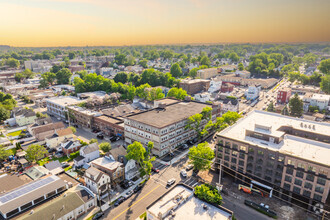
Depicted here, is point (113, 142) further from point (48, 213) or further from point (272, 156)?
point (272, 156)

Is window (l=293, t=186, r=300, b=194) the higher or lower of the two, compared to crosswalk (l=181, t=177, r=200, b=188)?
higher

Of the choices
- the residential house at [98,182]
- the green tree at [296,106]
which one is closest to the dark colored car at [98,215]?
the residential house at [98,182]

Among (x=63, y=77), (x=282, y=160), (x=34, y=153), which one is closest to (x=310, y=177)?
(x=282, y=160)

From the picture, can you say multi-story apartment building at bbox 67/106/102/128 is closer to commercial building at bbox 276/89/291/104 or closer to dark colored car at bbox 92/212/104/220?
dark colored car at bbox 92/212/104/220

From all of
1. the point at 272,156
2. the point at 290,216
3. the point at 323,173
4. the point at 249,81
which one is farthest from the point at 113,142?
the point at 249,81

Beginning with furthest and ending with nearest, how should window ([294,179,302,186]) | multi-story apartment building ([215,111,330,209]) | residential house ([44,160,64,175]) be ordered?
1. residential house ([44,160,64,175])
2. window ([294,179,302,186])
3. multi-story apartment building ([215,111,330,209])

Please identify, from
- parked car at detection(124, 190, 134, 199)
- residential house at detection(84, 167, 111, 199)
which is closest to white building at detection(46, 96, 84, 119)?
residential house at detection(84, 167, 111, 199)
